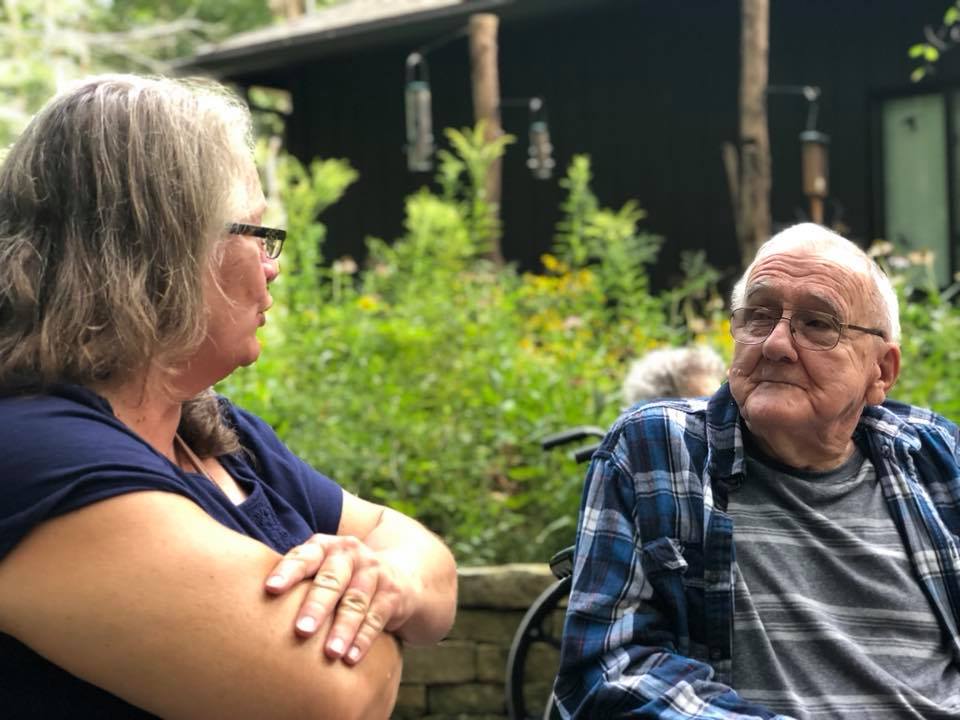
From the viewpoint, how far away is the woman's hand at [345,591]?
138 centimetres

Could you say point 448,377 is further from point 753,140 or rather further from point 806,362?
point 753,140

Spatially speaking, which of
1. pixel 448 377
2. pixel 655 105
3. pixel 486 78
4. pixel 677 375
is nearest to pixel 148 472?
pixel 677 375

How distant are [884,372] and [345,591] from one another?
4.47 ft

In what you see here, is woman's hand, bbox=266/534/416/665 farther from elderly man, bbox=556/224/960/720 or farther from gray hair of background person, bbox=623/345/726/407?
gray hair of background person, bbox=623/345/726/407

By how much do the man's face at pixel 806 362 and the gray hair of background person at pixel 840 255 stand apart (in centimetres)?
1

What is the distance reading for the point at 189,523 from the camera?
135 cm

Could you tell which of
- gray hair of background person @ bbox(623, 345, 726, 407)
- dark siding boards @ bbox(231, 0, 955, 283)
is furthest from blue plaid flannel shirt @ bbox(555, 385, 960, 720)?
dark siding boards @ bbox(231, 0, 955, 283)

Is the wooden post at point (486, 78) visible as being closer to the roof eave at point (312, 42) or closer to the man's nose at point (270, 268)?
the roof eave at point (312, 42)

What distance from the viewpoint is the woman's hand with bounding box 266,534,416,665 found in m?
1.38

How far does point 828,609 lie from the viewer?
6.97ft

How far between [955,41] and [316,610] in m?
7.82

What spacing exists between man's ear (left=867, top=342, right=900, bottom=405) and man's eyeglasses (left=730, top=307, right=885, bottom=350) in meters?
0.05

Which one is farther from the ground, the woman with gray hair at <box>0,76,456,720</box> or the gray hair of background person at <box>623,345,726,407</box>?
the woman with gray hair at <box>0,76,456,720</box>

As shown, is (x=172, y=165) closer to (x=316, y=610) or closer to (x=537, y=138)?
(x=316, y=610)
